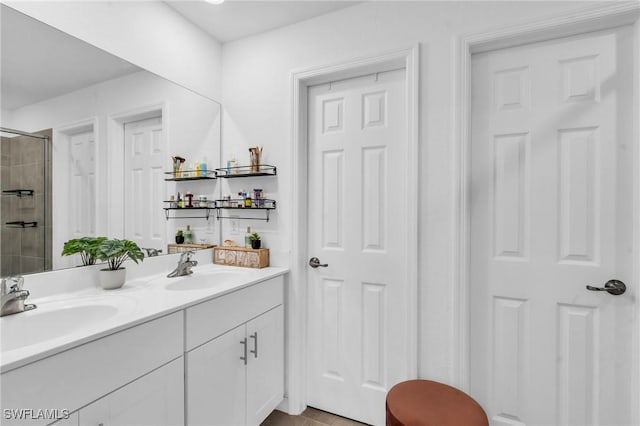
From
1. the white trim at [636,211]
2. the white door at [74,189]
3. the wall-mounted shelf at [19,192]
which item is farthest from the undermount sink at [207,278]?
the white trim at [636,211]

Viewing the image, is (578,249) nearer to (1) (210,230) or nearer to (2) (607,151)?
(2) (607,151)

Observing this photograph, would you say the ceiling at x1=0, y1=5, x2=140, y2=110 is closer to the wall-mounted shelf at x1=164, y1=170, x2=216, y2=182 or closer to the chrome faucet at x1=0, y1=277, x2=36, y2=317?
the wall-mounted shelf at x1=164, y1=170, x2=216, y2=182

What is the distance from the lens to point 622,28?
1.38 metres

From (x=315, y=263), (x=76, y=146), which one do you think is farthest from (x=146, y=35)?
(x=315, y=263)

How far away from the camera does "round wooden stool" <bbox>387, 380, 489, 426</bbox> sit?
4.14ft

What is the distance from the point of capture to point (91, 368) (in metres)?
0.96

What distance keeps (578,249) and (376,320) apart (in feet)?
3.49

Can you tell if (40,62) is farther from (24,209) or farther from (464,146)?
(464,146)

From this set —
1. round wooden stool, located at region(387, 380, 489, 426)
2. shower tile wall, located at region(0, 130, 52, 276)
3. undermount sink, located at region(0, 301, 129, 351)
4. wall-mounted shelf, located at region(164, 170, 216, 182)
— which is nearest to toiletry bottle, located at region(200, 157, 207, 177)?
wall-mounted shelf, located at region(164, 170, 216, 182)

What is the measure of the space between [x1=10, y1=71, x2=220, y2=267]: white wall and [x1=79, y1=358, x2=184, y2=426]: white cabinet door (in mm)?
745

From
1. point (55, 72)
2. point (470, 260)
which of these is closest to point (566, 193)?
point (470, 260)

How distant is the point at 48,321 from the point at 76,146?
0.80 m

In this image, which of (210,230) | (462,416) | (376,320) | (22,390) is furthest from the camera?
(210,230)

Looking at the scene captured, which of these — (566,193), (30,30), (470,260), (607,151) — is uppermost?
(30,30)
